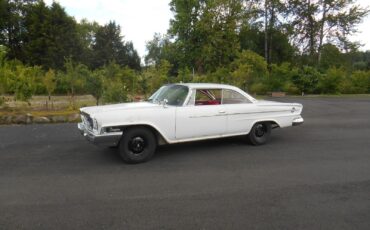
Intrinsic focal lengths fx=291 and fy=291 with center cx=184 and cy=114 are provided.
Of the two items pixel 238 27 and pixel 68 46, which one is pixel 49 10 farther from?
pixel 238 27

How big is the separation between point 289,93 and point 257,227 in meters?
21.2

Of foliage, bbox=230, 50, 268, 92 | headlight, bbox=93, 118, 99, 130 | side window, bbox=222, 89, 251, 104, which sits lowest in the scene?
headlight, bbox=93, 118, 99, 130

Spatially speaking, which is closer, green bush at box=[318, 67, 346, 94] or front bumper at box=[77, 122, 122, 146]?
front bumper at box=[77, 122, 122, 146]

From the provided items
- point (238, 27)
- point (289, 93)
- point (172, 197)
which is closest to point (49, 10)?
point (238, 27)

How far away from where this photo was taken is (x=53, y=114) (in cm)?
980

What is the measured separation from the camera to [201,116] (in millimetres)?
5953

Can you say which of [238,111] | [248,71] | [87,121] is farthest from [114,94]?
[248,71]

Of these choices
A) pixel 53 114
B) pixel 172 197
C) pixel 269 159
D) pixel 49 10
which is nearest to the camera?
pixel 172 197

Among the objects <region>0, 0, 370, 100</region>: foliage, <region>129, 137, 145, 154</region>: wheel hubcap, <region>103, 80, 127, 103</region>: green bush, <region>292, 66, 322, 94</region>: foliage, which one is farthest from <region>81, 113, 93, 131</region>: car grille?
<region>0, 0, 370, 100</region>: foliage

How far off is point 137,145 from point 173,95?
1397 millimetres

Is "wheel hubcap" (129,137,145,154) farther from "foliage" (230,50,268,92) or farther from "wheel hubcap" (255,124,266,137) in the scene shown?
"foliage" (230,50,268,92)

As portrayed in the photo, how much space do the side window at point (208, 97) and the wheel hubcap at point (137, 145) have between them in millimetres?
1421

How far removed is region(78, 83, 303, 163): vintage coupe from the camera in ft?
17.3

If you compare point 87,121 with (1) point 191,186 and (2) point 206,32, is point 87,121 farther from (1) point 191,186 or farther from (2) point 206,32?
(2) point 206,32
